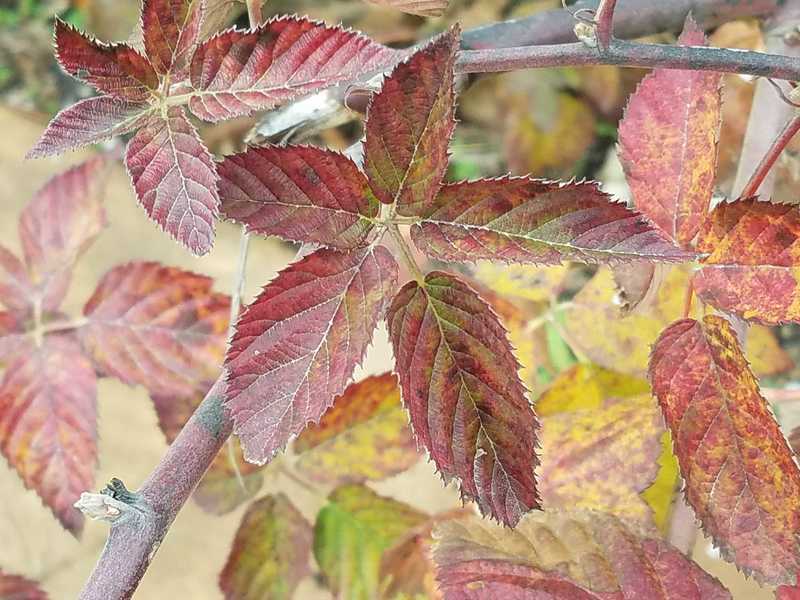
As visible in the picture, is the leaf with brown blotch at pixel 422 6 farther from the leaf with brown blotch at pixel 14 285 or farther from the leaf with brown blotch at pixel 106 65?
the leaf with brown blotch at pixel 14 285

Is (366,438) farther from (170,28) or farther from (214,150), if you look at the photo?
(214,150)

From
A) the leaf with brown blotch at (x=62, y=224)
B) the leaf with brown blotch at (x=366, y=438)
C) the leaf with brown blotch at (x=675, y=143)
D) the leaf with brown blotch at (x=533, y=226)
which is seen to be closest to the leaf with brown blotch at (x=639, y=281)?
the leaf with brown blotch at (x=675, y=143)

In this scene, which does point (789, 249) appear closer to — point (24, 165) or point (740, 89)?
point (740, 89)

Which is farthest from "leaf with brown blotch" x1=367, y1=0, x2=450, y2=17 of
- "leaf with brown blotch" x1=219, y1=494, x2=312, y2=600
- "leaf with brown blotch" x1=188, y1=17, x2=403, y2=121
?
"leaf with brown blotch" x1=219, y1=494, x2=312, y2=600

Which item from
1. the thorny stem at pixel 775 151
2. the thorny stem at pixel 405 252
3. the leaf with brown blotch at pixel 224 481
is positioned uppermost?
the thorny stem at pixel 775 151

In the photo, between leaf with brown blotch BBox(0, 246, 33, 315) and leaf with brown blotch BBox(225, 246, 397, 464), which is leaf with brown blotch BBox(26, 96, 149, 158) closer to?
leaf with brown blotch BBox(225, 246, 397, 464)

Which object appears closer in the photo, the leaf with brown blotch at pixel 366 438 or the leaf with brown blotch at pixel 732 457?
the leaf with brown blotch at pixel 732 457

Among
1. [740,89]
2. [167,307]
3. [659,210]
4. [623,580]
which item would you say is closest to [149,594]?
[167,307]
